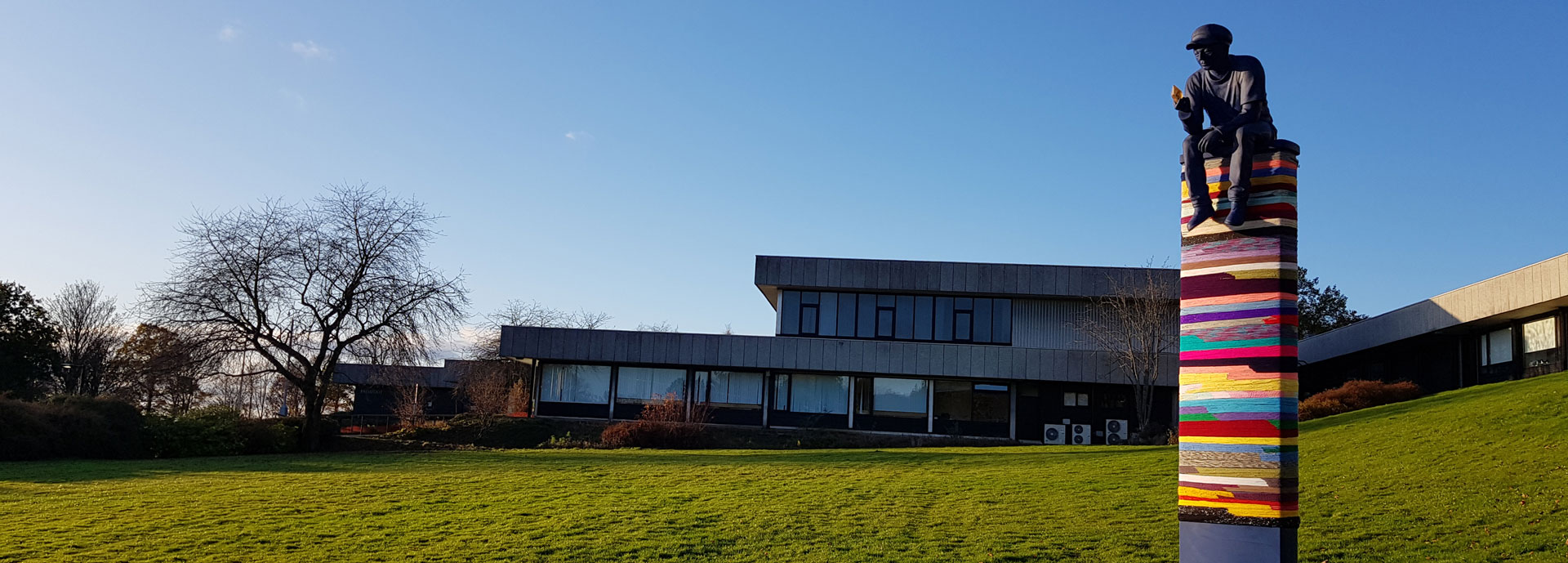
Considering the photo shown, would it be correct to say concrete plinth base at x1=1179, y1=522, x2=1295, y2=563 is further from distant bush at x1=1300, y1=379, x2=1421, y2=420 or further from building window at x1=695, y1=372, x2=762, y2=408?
building window at x1=695, y1=372, x2=762, y2=408

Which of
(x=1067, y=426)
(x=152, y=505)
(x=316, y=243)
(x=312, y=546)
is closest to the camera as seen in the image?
(x=312, y=546)

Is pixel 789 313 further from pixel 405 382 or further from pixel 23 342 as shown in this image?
pixel 23 342

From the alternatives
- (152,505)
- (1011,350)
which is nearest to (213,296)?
(152,505)

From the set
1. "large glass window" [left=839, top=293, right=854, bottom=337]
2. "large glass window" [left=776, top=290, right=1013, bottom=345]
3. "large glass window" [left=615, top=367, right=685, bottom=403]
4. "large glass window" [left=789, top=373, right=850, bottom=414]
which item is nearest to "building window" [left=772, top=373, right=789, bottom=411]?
"large glass window" [left=789, top=373, right=850, bottom=414]

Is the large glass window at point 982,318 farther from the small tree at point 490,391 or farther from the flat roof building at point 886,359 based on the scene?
the small tree at point 490,391

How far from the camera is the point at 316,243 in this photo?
33562 millimetres

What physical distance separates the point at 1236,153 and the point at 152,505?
15683 millimetres

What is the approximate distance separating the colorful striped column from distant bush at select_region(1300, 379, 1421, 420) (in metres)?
23.4

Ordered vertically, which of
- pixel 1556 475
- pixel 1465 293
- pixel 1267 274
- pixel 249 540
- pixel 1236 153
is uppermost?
pixel 1465 293

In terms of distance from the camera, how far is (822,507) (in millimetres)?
15609

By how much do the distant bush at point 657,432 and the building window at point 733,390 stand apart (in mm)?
7108

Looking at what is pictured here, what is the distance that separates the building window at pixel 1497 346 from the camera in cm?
3084

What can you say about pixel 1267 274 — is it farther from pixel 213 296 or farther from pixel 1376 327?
pixel 1376 327

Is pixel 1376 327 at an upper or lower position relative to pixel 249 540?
upper
